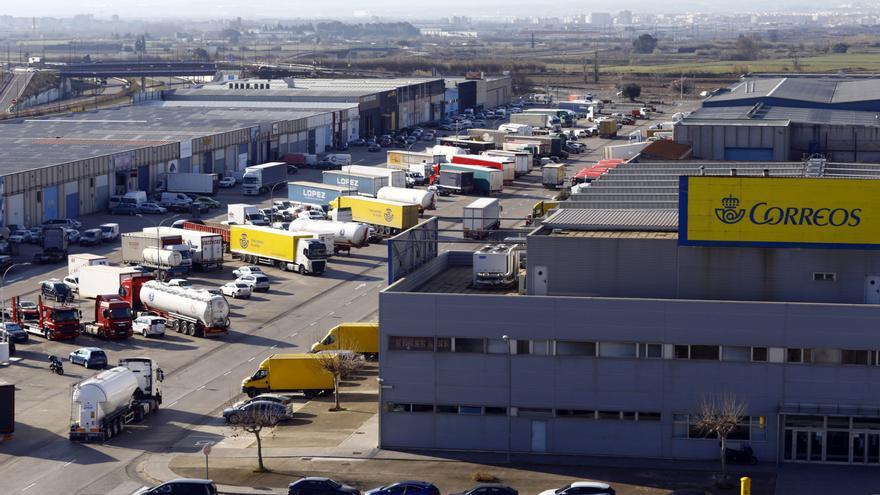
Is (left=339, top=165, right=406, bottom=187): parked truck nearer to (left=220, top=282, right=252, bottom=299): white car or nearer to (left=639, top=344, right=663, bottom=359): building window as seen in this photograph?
(left=220, top=282, right=252, bottom=299): white car

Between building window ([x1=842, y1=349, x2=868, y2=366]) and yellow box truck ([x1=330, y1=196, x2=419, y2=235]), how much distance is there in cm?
3914

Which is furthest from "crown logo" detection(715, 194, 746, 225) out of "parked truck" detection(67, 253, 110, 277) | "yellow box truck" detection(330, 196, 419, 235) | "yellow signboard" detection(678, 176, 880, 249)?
"yellow box truck" detection(330, 196, 419, 235)

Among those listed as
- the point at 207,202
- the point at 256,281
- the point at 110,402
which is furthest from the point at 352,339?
the point at 207,202

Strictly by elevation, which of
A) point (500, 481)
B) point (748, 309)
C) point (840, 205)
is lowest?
point (500, 481)

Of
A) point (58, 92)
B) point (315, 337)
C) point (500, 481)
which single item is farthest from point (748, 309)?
point (58, 92)

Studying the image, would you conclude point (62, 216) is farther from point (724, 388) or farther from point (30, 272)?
point (724, 388)

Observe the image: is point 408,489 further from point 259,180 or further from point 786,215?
point 259,180

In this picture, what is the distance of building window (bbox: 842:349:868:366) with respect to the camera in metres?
36.4

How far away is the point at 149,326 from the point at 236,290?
25.5 feet

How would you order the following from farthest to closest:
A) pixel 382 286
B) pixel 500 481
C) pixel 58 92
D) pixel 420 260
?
pixel 58 92, pixel 382 286, pixel 420 260, pixel 500 481

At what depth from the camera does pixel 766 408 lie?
122 ft

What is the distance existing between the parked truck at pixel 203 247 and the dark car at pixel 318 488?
1250 inches

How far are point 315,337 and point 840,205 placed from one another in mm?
21857

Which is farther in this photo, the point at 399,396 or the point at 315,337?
the point at 315,337
